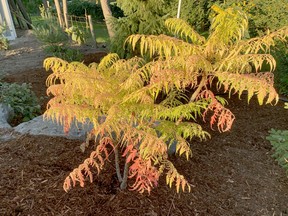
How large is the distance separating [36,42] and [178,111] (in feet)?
36.5

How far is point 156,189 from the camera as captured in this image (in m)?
3.02

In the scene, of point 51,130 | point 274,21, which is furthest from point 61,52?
point 274,21

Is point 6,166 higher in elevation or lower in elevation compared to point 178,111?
lower

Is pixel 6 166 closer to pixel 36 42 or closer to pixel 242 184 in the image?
pixel 242 184

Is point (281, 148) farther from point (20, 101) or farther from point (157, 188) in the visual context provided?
point (20, 101)

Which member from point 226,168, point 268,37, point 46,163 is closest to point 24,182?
point 46,163

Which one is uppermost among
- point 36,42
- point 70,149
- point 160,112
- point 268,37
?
point 268,37

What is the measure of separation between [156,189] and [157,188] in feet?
0.07

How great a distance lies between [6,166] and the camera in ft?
10.7

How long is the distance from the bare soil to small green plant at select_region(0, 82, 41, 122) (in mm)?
1049

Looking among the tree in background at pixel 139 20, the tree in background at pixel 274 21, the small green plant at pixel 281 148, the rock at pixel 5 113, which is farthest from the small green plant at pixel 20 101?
the tree in background at pixel 274 21

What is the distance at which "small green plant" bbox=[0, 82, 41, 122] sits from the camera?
16.6 ft

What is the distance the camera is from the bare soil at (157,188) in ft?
9.04

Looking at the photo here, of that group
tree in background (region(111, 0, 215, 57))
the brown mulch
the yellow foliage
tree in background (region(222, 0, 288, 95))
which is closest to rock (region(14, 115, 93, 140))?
the brown mulch
